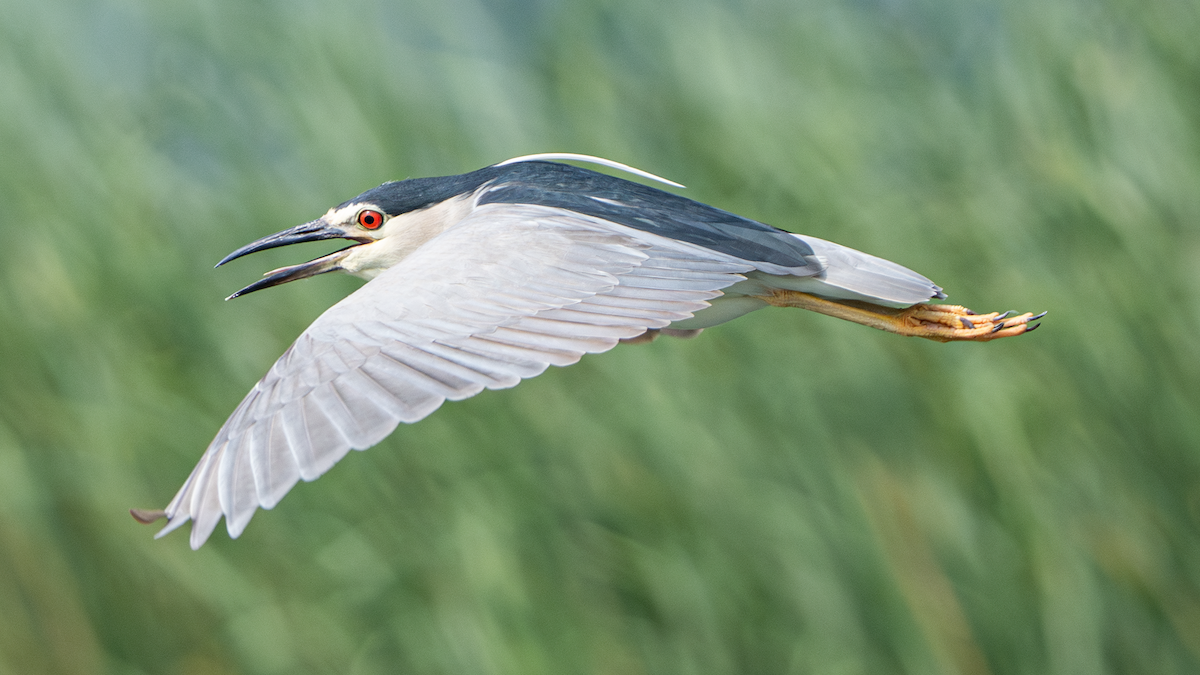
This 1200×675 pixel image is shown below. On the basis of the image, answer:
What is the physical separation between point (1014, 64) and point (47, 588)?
2504mm

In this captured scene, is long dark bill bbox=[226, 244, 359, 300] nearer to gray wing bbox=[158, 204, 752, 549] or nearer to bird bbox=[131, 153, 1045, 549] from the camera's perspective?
bird bbox=[131, 153, 1045, 549]

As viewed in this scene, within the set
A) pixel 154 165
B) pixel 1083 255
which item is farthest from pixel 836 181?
pixel 154 165

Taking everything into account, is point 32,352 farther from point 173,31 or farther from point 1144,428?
point 1144,428

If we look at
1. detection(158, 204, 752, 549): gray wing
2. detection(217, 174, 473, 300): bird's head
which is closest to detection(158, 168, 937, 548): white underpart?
detection(158, 204, 752, 549): gray wing

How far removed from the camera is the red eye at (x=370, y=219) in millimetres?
1930

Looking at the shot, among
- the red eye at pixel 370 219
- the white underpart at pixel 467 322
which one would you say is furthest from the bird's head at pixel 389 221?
the white underpart at pixel 467 322

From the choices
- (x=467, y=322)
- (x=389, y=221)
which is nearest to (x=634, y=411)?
(x=389, y=221)

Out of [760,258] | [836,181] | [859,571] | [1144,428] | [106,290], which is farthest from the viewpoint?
[836,181]

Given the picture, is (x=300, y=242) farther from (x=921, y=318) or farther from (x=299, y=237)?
(x=921, y=318)

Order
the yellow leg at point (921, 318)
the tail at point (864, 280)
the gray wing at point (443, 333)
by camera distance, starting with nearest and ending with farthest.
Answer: the gray wing at point (443, 333)
the tail at point (864, 280)
the yellow leg at point (921, 318)

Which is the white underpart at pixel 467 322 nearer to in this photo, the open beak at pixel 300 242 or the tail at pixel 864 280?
the tail at pixel 864 280

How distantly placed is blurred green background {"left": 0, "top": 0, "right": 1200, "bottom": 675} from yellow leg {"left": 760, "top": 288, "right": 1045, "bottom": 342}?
0.43 meters

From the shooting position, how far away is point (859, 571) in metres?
2.09

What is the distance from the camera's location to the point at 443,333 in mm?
1349
